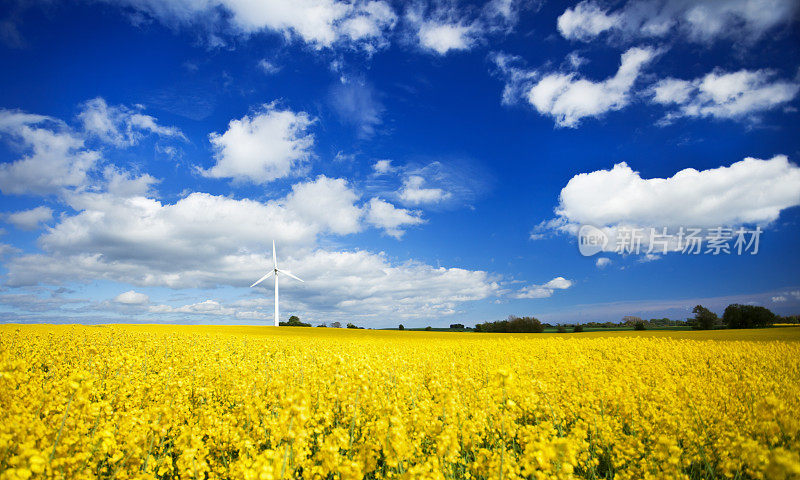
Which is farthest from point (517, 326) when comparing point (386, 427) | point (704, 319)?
point (386, 427)

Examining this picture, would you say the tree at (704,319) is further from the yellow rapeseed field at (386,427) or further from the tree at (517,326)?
the yellow rapeseed field at (386,427)

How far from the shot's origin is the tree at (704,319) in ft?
168

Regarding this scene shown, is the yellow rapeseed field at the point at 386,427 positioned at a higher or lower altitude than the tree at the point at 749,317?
higher

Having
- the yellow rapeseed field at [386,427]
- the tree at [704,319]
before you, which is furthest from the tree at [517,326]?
the yellow rapeseed field at [386,427]

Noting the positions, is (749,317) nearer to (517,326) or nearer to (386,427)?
(517,326)

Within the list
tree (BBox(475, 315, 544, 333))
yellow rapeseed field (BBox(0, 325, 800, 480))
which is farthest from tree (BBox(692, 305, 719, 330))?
yellow rapeseed field (BBox(0, 325, 800, 480))

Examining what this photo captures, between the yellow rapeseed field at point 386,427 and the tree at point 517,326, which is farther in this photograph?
the tree at point 517,326

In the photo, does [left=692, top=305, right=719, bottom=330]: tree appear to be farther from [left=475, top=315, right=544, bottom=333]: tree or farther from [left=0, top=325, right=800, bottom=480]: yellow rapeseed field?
[left=0, top=325, right=800, bottom=480]: yellow rapeseed field

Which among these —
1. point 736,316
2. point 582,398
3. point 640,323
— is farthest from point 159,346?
point 736,316

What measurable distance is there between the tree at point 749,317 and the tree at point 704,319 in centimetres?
145

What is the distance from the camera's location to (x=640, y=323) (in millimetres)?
53812

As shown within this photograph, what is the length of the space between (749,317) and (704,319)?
4945 mm

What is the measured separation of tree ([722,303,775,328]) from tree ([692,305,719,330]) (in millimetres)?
1447

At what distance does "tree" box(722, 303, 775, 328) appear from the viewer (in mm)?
49406
